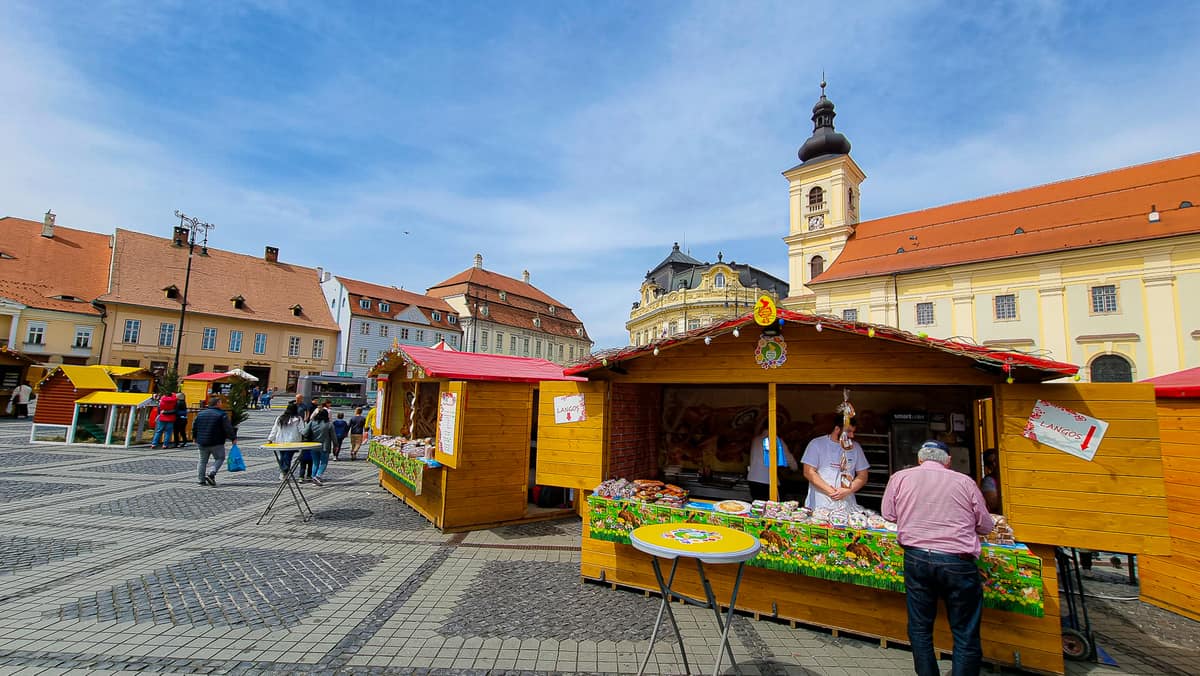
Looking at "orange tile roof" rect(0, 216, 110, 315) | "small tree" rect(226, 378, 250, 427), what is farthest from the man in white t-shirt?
"orange tile roof" rect(0, 216, 110, 315)

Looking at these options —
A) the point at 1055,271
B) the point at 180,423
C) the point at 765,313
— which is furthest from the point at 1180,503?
the point at 1055,271

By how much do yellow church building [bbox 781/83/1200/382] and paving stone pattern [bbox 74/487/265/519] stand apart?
108ft

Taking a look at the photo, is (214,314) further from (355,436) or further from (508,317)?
(355,436)

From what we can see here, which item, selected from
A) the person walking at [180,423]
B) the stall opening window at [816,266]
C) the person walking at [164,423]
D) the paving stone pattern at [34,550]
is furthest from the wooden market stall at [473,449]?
the stall opening window at [816,266]

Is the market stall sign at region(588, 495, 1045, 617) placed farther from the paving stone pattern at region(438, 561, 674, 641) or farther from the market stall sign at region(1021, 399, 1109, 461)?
the market stall sign at region(1021, 399, 1109, 461)

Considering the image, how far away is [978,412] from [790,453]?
240 centimetres

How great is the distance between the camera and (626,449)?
6750 millimetres

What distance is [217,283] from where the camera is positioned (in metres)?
38.7

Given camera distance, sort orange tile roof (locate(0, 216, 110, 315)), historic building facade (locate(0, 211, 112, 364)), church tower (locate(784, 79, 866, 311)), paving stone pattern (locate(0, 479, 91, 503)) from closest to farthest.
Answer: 1. paving stone pattern (locate(0, 479, 91, 503))
2. historic building facade (locate(0, 211, 112, 364))
3. orange tile roof (locate(0, 216, 110, 315))
4. church tower (locate(784, 79, 866, 311))

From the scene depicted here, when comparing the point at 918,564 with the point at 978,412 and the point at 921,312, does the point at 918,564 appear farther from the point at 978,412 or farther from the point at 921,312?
the point at 921,312

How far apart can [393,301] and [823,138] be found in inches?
1612

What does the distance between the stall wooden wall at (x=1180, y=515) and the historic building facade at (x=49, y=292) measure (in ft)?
155

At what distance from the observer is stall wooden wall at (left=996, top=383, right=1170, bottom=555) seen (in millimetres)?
3732

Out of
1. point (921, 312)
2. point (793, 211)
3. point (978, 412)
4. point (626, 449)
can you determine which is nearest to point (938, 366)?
point (978, 412)
